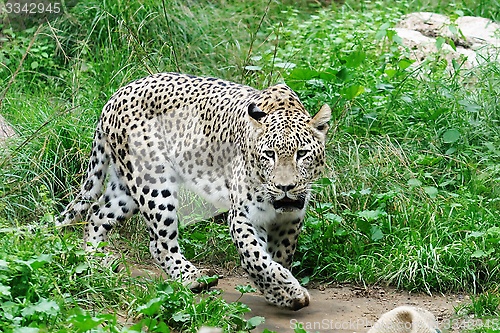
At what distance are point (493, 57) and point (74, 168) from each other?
5000mm

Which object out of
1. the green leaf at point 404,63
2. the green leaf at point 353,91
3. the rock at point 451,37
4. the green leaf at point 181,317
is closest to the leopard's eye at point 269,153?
the green leaf at point 181,317

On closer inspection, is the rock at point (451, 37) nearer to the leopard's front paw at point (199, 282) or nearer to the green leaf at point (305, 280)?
the green leaf at point (305, 280)

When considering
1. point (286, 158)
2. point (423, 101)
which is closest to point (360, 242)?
point (286, 158)

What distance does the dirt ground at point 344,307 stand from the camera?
7.05 meters

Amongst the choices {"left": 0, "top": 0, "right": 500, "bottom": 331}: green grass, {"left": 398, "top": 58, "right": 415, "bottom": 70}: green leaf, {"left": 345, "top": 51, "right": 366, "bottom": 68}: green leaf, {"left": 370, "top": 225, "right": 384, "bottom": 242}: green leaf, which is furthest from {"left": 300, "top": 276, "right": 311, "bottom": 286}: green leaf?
{"left": 398, "top": 58, "right": 415, "bottom": 70}: green leaf

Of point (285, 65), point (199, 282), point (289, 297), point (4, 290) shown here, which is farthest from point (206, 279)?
point (285, 65)

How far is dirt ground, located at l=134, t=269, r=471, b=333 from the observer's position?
23.1 feet

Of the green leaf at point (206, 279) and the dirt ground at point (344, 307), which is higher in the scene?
the green leaf at point (206, 279)

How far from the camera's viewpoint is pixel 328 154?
910cm

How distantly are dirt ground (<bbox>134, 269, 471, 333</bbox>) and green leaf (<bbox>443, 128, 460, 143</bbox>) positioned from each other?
201 cm

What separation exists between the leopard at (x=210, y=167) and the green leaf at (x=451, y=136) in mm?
2070

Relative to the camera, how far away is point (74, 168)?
8.95 meters

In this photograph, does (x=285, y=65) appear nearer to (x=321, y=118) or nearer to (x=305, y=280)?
(x=321, y=118)

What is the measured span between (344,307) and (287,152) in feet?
4.67
